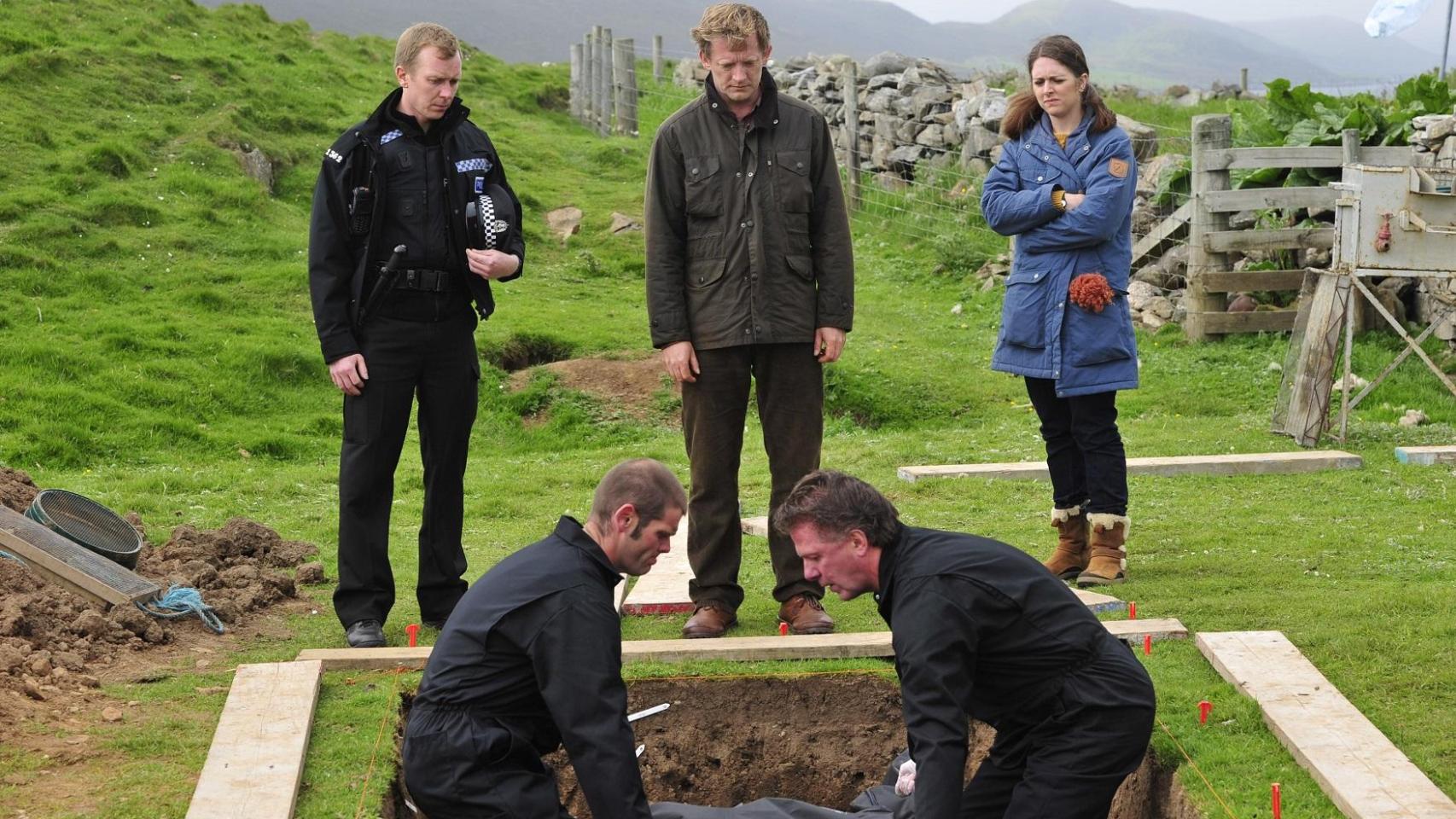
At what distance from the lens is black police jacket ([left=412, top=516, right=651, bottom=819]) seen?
4266mm

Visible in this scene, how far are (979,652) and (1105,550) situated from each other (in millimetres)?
2853

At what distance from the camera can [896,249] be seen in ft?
57.2

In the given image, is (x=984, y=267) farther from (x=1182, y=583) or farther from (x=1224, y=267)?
(x=1182, y=583)

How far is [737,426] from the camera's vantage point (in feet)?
21.6

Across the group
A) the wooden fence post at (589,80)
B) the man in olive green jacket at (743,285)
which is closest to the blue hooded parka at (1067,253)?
the man in olive green jacket at (743,285)

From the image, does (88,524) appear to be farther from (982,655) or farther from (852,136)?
(852,136)

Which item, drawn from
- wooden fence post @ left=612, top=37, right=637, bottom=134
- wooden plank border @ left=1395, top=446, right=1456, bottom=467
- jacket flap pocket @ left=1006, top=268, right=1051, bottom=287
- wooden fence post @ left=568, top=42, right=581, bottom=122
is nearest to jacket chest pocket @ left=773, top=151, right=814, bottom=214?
jacket flap pocket @ left=1006, top=268, right=1051, bottom=287

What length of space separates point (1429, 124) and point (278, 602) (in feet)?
35.4

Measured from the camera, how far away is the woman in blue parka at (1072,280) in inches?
267

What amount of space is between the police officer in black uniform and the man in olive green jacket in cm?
75

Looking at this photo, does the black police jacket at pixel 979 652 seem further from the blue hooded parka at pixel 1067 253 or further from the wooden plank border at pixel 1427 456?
the wooden plank border at pixel 1427 456

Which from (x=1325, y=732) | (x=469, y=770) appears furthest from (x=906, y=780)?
(x=469, y=770)

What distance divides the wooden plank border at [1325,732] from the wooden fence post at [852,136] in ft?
44.0

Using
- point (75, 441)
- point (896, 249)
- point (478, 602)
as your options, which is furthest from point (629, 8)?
point (478, 602)
